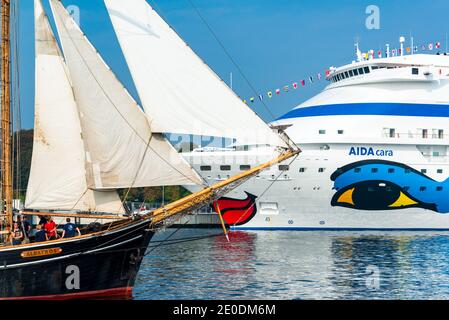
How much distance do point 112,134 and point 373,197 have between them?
1116 inches

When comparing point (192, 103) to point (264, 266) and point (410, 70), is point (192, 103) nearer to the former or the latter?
point (264, 266)

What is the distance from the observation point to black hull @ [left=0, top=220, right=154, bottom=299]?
2034 cm

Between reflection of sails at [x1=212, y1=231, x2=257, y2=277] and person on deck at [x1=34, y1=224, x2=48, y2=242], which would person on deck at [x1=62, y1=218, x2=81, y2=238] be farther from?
reflection of sails at [x1=212, y1=231, x2=257, y2=277]

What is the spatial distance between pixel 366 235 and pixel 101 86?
2734cm

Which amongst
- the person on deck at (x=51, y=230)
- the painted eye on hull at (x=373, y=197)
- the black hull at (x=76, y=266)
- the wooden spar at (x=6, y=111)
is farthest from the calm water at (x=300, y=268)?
the wooden spar at (x=6, y=111)

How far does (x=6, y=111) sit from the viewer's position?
21.3m

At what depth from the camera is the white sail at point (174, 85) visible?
2106 cm

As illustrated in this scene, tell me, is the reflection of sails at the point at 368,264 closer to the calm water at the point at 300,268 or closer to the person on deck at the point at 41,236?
the calm water at the point at 300,268

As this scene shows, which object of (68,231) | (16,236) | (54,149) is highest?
(54,149)

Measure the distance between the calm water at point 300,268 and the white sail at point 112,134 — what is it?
3.95m

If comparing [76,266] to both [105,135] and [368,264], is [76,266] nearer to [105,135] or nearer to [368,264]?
[105,135]

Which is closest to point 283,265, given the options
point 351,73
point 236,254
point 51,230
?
point 236,254

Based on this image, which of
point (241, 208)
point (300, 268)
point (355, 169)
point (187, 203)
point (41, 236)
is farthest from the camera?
point (241, 208)

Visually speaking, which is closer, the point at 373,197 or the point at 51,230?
the point at 51,230
